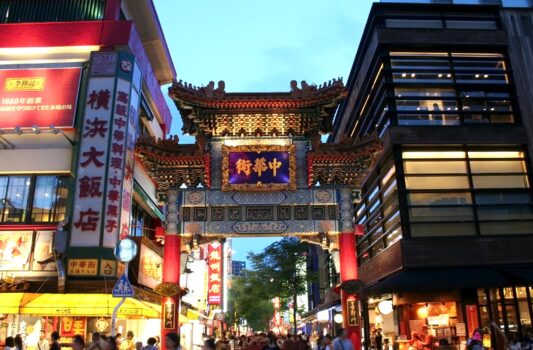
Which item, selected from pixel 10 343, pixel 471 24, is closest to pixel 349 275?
pixel 10 343

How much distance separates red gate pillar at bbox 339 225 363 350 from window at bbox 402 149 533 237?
23.2 feet

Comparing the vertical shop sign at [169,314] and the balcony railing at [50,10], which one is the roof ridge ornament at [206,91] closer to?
the vertical shop sign at [169,314]

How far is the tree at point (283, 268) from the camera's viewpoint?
3734 cm

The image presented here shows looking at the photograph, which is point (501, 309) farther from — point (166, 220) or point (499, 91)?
point (166, 220)

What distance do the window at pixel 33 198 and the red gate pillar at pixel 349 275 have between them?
38.8ft

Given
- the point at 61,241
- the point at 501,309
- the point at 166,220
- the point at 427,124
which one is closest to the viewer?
the point at 166,220

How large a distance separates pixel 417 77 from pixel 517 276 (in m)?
10.6

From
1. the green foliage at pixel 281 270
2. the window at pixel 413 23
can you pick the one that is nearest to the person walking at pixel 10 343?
the window at pixel 413 23

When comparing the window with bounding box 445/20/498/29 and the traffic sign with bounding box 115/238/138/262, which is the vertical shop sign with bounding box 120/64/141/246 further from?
the window with bounding box 445/20/498/29

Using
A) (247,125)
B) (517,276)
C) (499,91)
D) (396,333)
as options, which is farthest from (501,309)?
(247,125)

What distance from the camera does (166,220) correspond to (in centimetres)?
1588

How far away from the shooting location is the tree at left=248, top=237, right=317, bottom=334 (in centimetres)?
3734

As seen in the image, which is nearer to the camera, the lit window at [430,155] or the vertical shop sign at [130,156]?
the vertical shop sign at [130,156]

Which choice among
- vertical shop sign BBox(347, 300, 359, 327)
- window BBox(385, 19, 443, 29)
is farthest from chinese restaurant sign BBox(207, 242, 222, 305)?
vertical shop sign BBox(347, 300, 359, 327)
